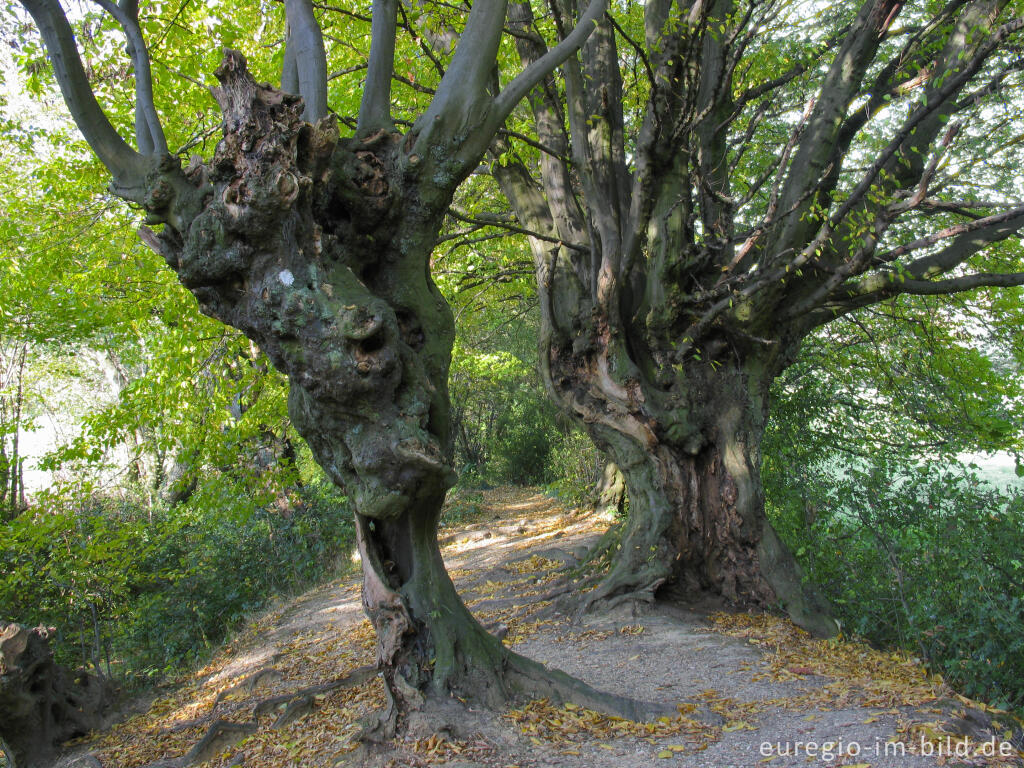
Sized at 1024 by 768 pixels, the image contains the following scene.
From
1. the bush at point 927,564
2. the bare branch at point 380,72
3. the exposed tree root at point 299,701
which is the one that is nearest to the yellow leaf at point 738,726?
the bush at point 927,564

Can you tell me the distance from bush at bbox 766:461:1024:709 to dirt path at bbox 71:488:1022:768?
15.1 inches

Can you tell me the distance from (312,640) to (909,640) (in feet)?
20.4

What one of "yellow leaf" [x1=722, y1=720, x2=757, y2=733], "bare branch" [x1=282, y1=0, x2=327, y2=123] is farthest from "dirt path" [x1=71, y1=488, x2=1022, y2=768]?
"bare branch" [x1=282, y1=0, x2=327, y2=123]

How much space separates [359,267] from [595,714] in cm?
326

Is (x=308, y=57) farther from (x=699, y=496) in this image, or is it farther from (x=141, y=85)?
(x=699, y=496)

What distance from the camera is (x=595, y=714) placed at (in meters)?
4.09

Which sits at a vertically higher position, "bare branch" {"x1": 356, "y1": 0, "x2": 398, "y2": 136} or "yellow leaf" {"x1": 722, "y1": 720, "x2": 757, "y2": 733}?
"bare branch" {"x1": 356, "y1": 0, "x2": 398, "y2": 136}

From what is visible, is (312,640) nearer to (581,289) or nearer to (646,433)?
(646,433)

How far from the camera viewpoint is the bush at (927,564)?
177 inches

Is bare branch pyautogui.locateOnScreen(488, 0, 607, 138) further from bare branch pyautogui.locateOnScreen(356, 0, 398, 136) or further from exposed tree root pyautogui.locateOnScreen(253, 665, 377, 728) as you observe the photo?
exposed tree root pyautogui.locateOnScreen(253, 665, 377, 728)

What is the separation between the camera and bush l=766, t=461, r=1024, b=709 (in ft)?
14.7

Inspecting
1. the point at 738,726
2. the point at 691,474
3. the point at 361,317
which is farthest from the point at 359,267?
the point at 691,474

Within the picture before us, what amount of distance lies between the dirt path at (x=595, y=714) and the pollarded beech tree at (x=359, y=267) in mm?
426

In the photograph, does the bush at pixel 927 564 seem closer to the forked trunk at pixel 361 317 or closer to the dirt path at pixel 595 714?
the dirt path at pixel 595 714
